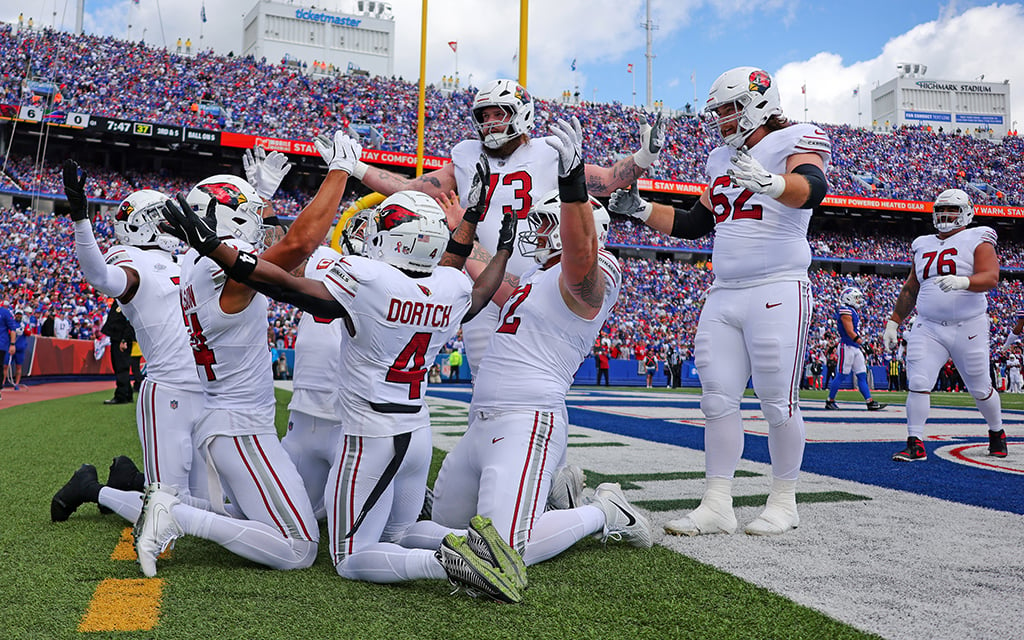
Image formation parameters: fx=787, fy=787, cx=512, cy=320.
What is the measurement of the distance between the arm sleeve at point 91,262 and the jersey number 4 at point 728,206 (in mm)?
2808

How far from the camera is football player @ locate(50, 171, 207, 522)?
3418mm

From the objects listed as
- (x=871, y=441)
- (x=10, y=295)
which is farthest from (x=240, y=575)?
(x=10, y=295)

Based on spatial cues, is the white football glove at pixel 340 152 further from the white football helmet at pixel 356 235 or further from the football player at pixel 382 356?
the football player at pixel 382 356

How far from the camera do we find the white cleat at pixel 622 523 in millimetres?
3057

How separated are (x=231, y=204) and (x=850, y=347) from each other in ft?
34.8

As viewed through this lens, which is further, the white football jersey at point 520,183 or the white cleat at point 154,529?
the white football jersey at point 520,183

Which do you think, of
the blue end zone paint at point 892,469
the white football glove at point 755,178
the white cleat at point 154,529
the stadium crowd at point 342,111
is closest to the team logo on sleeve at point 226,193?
the white cleat at point 154,529

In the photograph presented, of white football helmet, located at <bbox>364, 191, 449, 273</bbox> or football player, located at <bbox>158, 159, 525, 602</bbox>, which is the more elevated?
white football helmet, located at <bbox>364, 191, 449, 273</bbox>

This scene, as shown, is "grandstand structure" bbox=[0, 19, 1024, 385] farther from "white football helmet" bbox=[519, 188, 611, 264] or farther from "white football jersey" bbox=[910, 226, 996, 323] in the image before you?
"white football helmet" bbox=[519, 188, 611, 264]

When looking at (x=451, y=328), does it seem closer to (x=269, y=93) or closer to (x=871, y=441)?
(x=871, y=441)

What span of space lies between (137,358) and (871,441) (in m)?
10.4

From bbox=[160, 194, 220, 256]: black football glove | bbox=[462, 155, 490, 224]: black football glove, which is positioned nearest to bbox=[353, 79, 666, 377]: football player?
bbox=[462, 155, 490, 224]: black football glove

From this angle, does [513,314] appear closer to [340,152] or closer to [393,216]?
[393,216]

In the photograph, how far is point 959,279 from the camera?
17.9 feet
